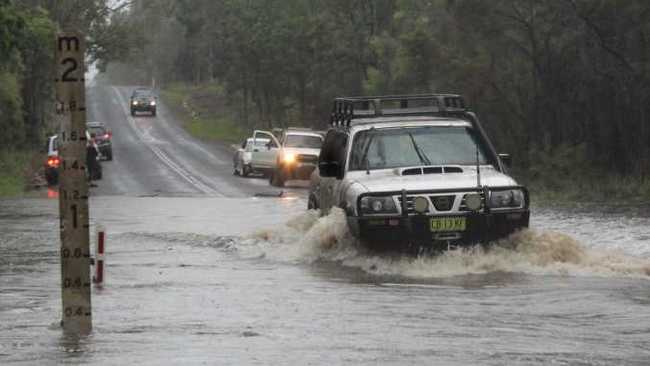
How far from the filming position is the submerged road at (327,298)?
9461 mm

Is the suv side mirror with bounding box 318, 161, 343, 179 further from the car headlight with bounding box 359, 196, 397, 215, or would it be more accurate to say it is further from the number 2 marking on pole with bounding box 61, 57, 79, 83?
the number 2 marking on pole with bounding box 61, 57, 79, 83

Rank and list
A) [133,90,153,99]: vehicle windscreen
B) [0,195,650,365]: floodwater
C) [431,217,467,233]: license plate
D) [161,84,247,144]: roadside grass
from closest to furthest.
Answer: [0,195,650,365]: floodwater, [431,217,467,233]: license plate, [161,84,247,144]: roadside grass, [133,90,153,99]: vehicle windscreen

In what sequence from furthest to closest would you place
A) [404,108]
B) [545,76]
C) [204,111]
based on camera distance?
[204,111], [545,76], [404,108]

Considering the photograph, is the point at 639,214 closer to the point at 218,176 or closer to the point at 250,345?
the point at 250,345

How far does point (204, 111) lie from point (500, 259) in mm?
90662

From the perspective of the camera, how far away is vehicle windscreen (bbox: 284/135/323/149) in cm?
4350

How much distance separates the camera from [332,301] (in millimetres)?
12539

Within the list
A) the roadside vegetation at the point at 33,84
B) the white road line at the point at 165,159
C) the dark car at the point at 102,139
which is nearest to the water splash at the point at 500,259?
the white road line at the point at 165,159

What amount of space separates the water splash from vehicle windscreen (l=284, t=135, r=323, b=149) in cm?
2696

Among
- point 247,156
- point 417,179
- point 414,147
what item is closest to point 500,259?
point 417,179

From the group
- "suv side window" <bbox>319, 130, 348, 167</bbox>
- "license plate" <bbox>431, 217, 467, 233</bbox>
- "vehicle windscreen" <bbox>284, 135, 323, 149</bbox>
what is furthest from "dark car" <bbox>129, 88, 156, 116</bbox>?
"license plate" <bbox>431, 217, 467, 233</bbox>

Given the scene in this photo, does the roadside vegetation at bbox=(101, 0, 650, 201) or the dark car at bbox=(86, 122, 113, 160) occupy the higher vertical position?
the roadside vegetation at bbox=(101, 0, 650, 201)

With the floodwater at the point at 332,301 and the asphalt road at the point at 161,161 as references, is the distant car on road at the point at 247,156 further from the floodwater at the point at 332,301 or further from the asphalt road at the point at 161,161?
the floodwater at the point at 332,301

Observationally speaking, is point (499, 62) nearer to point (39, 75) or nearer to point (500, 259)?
point (39, 75)
